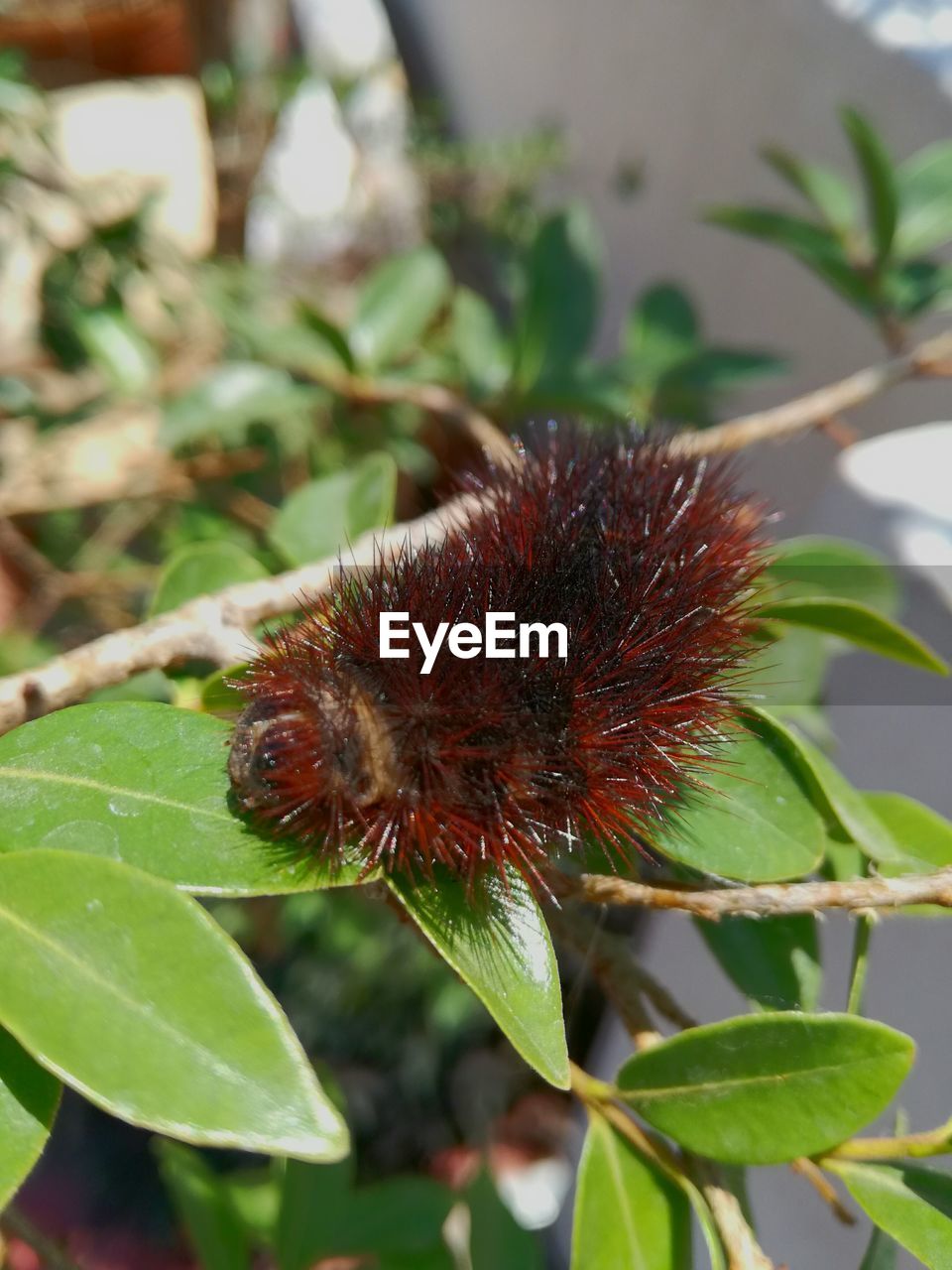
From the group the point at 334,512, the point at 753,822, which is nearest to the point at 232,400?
the point at 334,512

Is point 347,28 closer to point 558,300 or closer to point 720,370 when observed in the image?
point 558,300

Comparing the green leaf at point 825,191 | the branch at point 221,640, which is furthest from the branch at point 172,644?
the green leaf at point 825,191

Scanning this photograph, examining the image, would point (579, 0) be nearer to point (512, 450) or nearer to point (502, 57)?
point (502, 57)

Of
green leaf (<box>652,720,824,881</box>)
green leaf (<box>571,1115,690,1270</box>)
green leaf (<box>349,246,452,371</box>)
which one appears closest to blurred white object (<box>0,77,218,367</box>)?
green leaf (<box>349,246,452,371</box>)

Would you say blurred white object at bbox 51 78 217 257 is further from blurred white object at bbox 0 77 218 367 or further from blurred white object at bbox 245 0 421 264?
blurred white object at bbox 245 0 421 264

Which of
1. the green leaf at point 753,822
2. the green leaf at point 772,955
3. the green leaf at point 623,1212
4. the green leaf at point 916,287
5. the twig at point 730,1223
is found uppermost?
the green leaf at point 916,287

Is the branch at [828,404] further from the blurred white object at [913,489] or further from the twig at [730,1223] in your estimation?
the twig at [730,1223]
